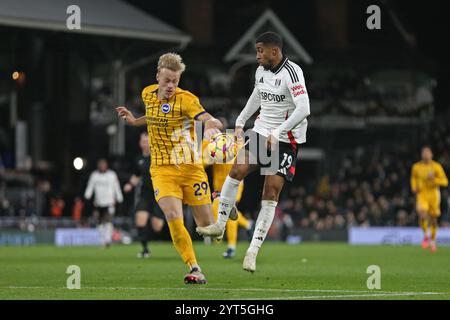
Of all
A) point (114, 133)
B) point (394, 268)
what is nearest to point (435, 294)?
point (394, 268)

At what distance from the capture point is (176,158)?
12.0 m

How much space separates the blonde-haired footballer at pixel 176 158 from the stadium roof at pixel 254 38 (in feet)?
100

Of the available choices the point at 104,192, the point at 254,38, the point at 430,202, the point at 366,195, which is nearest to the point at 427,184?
the point at 430,202

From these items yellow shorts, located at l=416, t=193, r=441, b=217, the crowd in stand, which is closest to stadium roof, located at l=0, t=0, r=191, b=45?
the crowd in stand

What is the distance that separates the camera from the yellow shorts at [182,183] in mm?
11930

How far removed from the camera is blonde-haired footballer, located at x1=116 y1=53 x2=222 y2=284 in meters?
11.8

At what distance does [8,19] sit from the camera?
3075 centimetres

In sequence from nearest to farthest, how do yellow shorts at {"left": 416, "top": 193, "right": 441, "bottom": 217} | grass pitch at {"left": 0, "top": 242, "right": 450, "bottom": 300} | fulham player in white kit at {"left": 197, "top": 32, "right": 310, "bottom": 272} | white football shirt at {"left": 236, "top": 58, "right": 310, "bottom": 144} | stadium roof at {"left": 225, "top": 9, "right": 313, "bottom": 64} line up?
grass pitch at {"left": 0, "top": 242, "right": 450, "bottom": 300} → white football shirt at {"left": 236, "top": 58, "right": 310, "bottom": 144} → fulham player in white kit at {"left": 197, "top": 32, "right": 310, "bottom": 272} → yellow shorts at {"left": 416, "top": 193, "right": 441, "bottom": 217} → stadium roof at {"left": 225, "top": 9, "right": 313, "bottom": 64}

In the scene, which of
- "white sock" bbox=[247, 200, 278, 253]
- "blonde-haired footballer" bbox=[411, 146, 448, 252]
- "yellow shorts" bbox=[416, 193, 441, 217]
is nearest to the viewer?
"white sock" bbox=[247, 200, 278, 253]

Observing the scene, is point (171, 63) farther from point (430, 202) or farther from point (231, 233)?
point (430, 202)

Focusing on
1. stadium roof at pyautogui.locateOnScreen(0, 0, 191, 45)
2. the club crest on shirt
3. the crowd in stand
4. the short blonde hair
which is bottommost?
the crowd in stand

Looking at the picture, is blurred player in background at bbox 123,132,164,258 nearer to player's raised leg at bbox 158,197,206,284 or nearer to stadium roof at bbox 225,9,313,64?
player's raised leg at bbox 158,197,206,284

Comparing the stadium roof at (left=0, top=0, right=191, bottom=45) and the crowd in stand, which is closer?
the stadium roof at (left=0, top=0, right=191, bottom=45)
